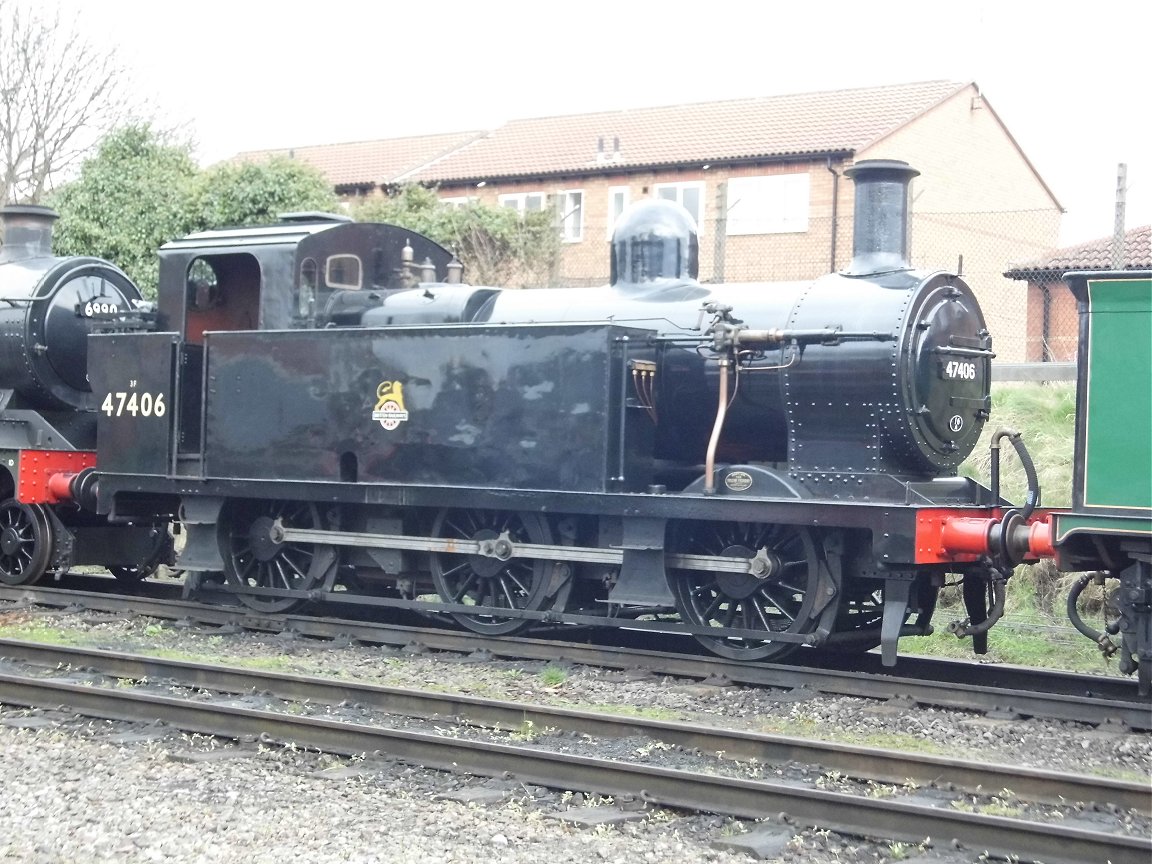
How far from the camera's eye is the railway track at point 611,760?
16.7 ft

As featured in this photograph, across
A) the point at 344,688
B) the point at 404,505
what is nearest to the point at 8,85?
the point at 404,505

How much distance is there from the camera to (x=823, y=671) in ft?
26.4

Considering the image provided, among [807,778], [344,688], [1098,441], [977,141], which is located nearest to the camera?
[807,778]

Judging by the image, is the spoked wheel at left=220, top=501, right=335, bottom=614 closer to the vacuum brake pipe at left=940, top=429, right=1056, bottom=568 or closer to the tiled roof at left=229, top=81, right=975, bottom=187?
the vacuum brake pipe at left=940, top=429, right=1056, bottom=568

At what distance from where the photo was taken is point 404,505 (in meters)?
9.78

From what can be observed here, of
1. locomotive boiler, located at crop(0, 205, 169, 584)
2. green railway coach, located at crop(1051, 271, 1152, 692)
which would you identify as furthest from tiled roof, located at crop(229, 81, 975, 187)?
green railway coach, located at crop(1051, 271, 1152, 692)

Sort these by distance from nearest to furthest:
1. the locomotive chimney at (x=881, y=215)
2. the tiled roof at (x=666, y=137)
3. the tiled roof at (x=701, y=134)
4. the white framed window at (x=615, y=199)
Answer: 1. the locomotive chimney at (x=881, y=215)
2. the tiled roof at (x=701, y=134)
3. the tiled roof at (x=666, y=137)
4. the white framed window at (x=615, y=199)

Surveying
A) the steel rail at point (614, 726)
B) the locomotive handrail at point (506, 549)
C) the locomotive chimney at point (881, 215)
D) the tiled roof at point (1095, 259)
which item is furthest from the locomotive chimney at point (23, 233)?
the tiled roof at point (1095, 259)

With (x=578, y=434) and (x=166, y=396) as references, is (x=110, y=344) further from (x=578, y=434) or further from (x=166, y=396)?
(x=578, y=434)

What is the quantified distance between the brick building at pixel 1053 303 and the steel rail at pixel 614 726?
9.56 meters

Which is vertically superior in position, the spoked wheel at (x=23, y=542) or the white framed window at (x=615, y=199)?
the white framed window at (x=615, y=199)

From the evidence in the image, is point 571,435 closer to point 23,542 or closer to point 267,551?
point 267,551

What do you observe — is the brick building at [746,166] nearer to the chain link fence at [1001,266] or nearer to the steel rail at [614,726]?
the chain link fence at [1001,266]

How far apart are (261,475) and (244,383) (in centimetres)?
71
